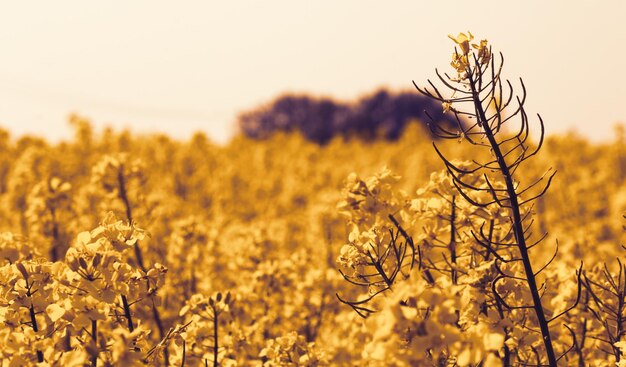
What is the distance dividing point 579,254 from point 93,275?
5757 mm

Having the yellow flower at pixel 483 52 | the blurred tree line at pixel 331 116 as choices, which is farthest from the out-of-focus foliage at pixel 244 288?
the blurred tree line at pixel 331 116

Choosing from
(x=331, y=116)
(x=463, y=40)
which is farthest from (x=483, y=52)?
(x=331, y=116)

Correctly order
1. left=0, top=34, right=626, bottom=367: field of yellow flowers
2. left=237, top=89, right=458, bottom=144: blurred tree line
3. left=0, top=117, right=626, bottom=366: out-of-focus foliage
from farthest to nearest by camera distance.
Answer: left=237, top=89, right=458, bottom=144: blurred tree line, left=0, top=34, right=626, bottom=367: field of yellow flowers, left=0, top=117, right=626, bottom=366: out-of-focus foliage

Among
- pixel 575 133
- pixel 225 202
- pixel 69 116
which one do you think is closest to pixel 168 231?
pixel 225 202

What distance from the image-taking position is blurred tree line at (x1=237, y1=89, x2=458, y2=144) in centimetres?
6606

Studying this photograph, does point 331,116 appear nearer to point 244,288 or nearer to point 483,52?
point 244,288

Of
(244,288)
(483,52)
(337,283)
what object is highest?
(483,52)

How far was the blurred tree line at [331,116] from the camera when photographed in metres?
66.1

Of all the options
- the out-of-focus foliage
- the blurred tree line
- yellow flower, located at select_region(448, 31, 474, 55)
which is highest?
the blurred tree line

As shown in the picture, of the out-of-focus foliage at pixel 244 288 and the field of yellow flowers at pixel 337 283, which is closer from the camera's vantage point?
the out-of-focus foliage at pixel 244 288

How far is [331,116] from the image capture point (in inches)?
2822

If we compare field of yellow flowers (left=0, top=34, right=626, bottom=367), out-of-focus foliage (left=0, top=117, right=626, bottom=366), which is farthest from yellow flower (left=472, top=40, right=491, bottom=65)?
out-of-focus foliage (left=0, top=117, right=626, bottom=366)

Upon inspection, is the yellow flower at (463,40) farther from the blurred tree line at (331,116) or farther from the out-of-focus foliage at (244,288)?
the blurred tree line at (331,116)

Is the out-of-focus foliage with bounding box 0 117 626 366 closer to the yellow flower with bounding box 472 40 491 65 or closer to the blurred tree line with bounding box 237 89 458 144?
the yellow flower with bounding box 472 40 491 65
